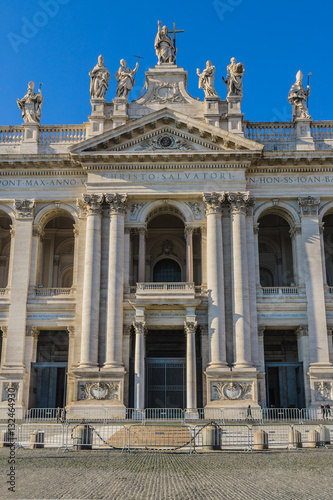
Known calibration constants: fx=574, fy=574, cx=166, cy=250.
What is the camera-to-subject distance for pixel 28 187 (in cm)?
3909

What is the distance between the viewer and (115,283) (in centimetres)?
3612

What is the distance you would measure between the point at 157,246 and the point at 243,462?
25.8 metres

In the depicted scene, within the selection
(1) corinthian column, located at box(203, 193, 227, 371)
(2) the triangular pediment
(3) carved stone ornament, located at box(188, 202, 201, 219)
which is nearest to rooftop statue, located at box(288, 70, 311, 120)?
Answer: (2) the triangular pediment

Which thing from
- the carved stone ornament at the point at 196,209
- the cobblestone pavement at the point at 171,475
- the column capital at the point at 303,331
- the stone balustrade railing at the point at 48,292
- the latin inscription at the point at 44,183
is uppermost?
the latin inscription at the point at 44,183

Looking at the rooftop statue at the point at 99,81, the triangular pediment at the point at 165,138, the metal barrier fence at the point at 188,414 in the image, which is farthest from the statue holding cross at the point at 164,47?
the metal barrier fence at the point at 188,414

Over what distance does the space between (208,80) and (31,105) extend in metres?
12.6

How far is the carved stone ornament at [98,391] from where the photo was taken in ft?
112

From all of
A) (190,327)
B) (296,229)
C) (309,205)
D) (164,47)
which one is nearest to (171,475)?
(190,327)

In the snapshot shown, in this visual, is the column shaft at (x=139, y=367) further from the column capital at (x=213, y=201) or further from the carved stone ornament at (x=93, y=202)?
the column capital at (x=213, y=201)

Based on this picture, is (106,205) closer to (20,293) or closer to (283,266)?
(20,293)

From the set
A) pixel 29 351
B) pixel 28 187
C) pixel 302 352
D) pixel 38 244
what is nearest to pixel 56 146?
pixel 28 187

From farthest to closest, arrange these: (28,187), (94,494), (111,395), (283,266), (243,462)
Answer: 1. (283,266)
2. (28,187)
3. (111,395)
4. (243,462)
5. (94,494)

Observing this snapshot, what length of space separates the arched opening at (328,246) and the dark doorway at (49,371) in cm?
1951

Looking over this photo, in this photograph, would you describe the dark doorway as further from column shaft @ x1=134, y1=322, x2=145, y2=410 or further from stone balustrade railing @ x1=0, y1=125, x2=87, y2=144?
stone balustrade railing @ x1=0, y1=125, x2=87, y2=144
